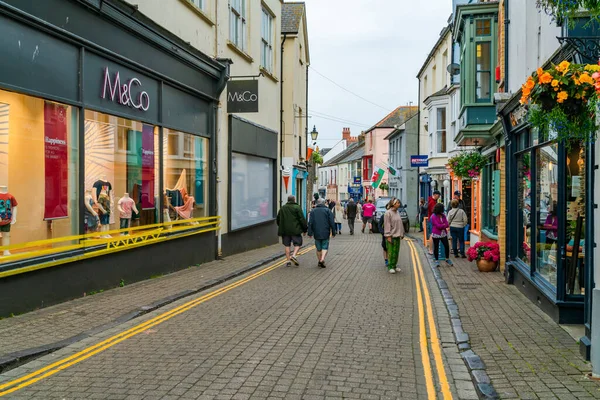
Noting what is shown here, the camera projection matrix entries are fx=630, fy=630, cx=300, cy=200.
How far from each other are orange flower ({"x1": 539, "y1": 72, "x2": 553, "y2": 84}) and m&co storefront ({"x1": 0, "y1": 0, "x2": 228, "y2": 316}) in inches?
252

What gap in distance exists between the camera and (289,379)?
5840mm

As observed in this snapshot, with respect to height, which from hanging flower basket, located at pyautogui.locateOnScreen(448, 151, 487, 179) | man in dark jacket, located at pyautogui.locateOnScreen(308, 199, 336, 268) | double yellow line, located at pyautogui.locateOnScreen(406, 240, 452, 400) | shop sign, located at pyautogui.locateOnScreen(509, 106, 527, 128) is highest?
shop sign, located at pyautogui.locateOnScreen(509, 106, 527, 128)

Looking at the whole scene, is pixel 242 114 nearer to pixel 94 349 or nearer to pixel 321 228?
pixel 321 228

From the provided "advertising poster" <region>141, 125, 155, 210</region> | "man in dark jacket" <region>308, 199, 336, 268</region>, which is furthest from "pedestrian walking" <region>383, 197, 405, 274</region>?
"advertising poster" <region>141, 125, 155, 210</region>

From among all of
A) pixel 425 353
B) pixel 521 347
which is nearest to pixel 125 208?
pixel 425 353

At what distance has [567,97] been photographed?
227 inches

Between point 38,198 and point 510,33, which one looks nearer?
point 38,198

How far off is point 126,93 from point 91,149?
1576 millimetres

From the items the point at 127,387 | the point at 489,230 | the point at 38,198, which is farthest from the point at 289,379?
the point at 489,230

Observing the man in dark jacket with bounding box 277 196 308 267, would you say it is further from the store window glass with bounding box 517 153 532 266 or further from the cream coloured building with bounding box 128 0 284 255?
the store window glass with bounding box 517 153 532 266

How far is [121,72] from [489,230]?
37.4 ft

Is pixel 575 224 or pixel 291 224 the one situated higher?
pixel 575 224

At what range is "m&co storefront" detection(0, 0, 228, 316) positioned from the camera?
27.7 ft

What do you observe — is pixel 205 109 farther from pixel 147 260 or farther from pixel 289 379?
pixel 289 379
